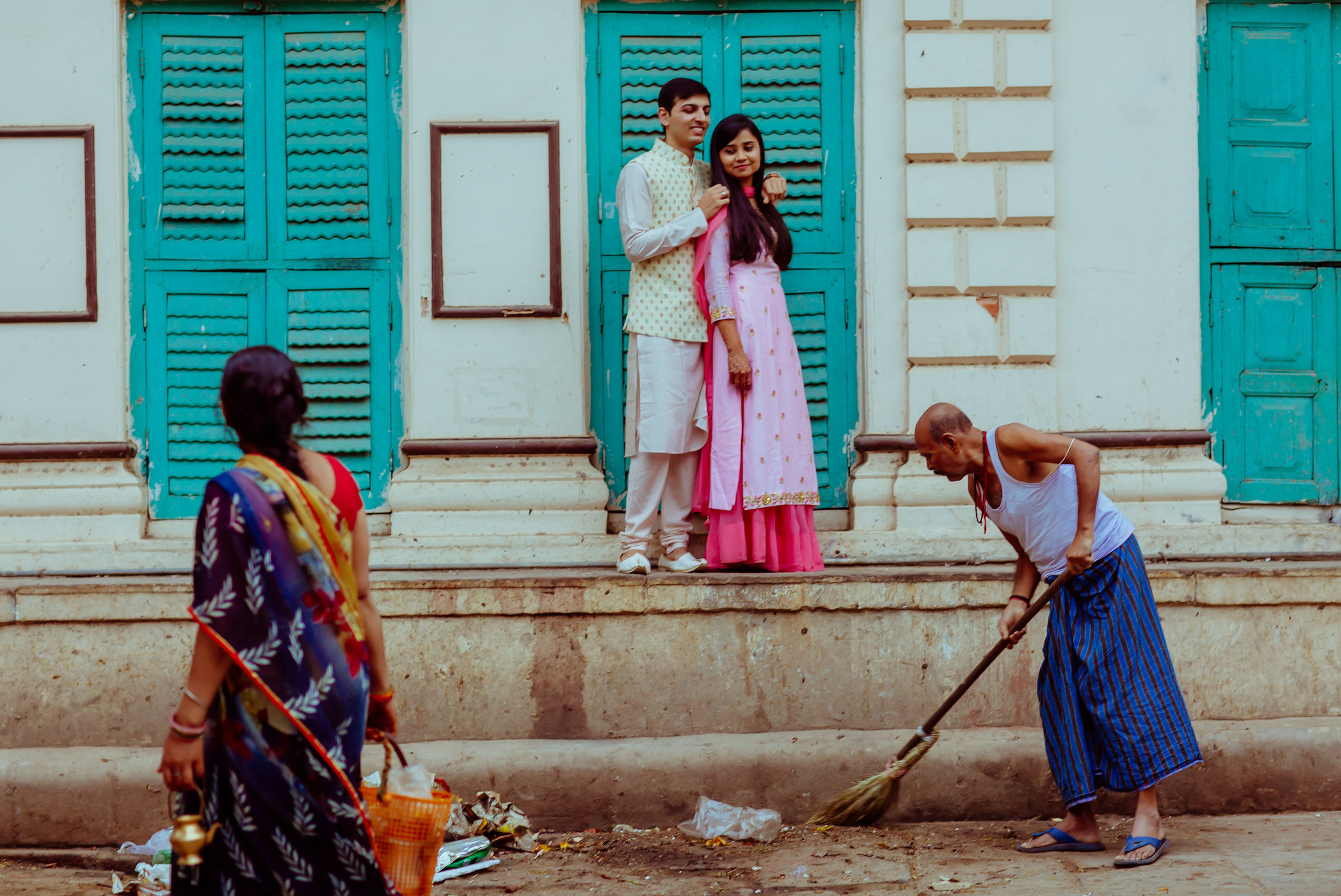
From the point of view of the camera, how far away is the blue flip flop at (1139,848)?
4.00 meters

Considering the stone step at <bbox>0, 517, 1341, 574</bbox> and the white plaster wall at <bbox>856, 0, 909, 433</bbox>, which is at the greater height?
the white plaster wall at <bbox>856, 0, 909, 433</bbox>

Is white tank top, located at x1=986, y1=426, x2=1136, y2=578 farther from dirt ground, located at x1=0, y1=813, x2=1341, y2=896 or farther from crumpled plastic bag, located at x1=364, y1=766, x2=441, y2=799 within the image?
crumpled plastic bag, located at x1=364, y1=766, x2=441, y2=799

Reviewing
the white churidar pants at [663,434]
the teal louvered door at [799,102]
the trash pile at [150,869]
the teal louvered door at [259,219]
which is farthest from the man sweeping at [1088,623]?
the trash pile at [150,869]

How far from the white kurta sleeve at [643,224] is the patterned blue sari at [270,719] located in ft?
8.82

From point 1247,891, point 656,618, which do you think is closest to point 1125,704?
point 1247,891

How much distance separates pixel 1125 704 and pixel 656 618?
178 centimetres

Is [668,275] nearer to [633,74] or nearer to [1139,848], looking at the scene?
[633,74]

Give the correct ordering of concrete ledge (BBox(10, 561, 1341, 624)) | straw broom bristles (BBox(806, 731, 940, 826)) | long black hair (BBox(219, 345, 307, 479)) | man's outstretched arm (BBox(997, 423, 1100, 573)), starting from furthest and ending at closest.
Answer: concrete ledge (BBox(10, 561, 1341, 624))
straw broom bristles (BBox(806, 731, 940, 826))
man's outstretched arm (BBox(997, 423, 1100, 573))
long black hair (BBox(219, 345, 307, 479))

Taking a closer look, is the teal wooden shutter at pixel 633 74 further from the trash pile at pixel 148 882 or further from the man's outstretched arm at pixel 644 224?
the trash pile at pixel 148 882

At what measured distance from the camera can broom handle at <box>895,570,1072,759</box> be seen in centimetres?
398

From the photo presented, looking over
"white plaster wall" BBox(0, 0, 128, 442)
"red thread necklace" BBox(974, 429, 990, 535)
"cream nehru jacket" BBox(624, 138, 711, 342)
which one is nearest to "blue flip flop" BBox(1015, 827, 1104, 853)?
"red thread necklace" BBox(974, 429, 990, 535)

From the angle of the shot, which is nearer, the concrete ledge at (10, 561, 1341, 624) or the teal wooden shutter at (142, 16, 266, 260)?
the concrete ledge at (10, 561, 1341, 624)

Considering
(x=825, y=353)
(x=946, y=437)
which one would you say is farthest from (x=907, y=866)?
(x=825, y=353)

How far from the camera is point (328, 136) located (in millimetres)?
5578
